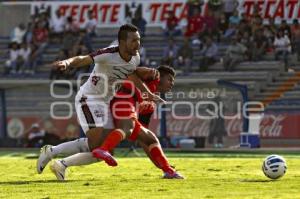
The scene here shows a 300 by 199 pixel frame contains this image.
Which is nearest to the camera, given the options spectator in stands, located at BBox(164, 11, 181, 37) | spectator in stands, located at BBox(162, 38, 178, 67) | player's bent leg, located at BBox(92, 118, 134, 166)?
player's bent leg, located at BBox(92, 118, 134, 166)

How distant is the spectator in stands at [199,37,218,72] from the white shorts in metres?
18.6

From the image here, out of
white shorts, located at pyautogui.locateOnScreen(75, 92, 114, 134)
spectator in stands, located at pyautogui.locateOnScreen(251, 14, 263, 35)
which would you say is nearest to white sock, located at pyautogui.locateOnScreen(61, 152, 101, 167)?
white shorts, located at pyautogui.locateOnScreen(75, 92, 114, 134)

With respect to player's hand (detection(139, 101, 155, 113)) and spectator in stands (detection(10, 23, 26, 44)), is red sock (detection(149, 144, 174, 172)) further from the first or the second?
spectator in stands (detection(10, 23, 26, 44))

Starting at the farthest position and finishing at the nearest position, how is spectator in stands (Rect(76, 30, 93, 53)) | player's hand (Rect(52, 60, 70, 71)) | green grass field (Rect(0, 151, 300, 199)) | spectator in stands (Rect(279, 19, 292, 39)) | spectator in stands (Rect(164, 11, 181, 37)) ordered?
1. spectator in stands (Rect(164, 11, 181, 37))
2. spectator in stands (Rect(76, 30, 93, 53))
3. spectator in stands (Rect(279, 19, 292, 39))
4. player's hand (Rect(52, 60, 70, 71))
5. green grass field (Rect(0, 151, 300, 199))

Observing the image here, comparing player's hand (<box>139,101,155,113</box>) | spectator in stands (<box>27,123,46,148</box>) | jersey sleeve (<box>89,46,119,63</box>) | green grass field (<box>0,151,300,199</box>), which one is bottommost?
spectator in stands (<box>27,123,46,148</box>)

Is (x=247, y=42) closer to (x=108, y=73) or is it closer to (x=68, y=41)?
(x=68, y=41)

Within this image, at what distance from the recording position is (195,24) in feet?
107

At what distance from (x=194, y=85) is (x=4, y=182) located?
14.8m

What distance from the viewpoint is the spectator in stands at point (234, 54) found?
30328mm

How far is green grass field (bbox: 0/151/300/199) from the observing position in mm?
10281

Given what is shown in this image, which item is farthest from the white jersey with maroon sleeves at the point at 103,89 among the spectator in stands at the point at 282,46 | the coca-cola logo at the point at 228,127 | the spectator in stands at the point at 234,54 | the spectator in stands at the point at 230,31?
the spectator in stands at the point at 230,31

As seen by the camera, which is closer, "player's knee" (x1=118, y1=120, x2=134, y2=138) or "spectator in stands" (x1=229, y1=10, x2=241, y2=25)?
"player's knee" (x1=118, y1=120, x2=134, y2=138)

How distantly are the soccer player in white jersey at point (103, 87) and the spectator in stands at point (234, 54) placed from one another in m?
18.0

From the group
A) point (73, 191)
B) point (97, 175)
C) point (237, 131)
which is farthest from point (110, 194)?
point (237, 131)
